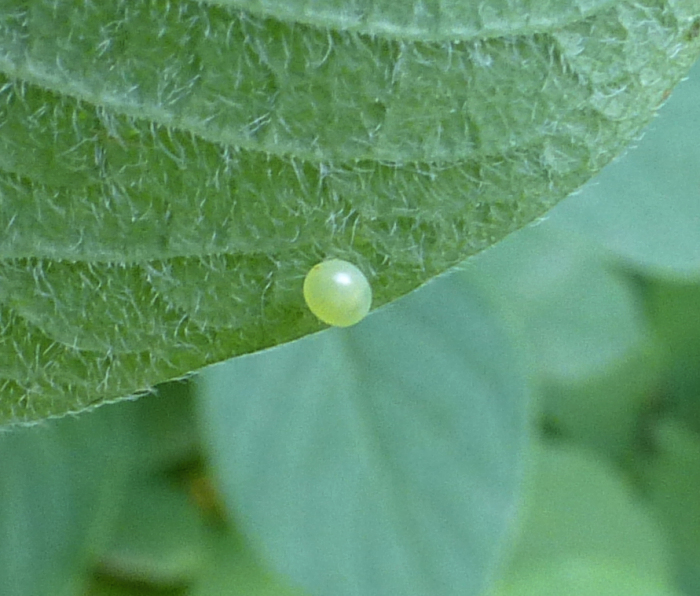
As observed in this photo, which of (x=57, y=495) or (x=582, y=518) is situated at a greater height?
(x=57, y=495)

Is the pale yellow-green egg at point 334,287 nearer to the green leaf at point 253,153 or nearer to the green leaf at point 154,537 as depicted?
the green leaf at point 253,153

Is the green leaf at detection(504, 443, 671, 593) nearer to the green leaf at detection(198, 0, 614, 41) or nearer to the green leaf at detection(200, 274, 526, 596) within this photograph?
the green leaf at detection(200, 274, 526, 596)

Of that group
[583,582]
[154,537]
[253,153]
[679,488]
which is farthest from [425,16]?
[679,488]

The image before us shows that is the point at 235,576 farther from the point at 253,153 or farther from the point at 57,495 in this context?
the point at 253,153

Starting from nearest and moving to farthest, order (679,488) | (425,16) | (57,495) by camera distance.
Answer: (425,16) < (57,495) < (679,488)

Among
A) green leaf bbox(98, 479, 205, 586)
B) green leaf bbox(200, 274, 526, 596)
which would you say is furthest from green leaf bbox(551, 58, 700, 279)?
green leaf bbox(98, 479, 205, 586)
